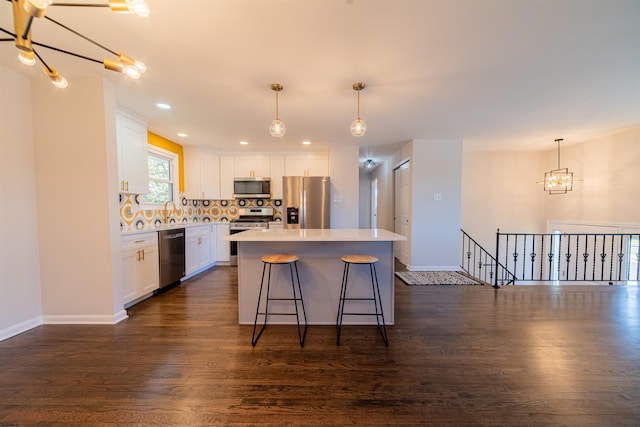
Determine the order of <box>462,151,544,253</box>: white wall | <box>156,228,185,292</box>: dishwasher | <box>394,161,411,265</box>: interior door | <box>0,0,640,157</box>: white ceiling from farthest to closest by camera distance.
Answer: <box>462,151,544,253</box>: white wall
<box>394,161,411,265</box>: interior door
<box>156,228,185,292</box>: dishwasher
<box>0,0,640,157</box>: white ceiling

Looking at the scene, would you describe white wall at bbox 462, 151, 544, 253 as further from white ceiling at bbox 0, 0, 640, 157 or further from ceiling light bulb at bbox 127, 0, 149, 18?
ceiling light bulb at bbox 127, 0, 149, 18

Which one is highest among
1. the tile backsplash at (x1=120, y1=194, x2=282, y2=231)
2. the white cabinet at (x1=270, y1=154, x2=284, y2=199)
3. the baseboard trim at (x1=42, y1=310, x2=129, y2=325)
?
the white cabinet at (x1=270, y1=154, x2=284, y2=199)

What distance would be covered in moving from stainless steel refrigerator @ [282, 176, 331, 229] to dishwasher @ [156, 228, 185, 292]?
1.91m

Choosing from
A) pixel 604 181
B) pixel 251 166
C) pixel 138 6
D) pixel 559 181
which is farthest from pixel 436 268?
pixel 138 6

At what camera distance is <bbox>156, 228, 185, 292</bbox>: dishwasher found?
11.7 ft

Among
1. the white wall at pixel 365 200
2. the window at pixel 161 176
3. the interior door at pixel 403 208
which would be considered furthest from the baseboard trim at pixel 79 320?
the white wall at pixel 365 200

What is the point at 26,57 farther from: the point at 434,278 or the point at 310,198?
the point at 434,278

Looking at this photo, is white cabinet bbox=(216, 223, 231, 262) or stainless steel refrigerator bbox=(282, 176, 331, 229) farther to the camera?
white cabinet bbox=(216, 223, 231, 262)

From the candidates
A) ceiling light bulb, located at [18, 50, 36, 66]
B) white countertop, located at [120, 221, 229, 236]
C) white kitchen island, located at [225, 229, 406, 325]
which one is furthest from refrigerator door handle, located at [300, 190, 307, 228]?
ceiling light bulb, located at [18, 50, 36, 66]

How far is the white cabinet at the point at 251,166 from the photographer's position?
17.6 feet

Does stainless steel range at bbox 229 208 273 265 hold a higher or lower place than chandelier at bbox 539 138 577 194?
lower

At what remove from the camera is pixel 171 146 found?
4750 millimetres

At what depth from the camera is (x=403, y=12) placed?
5.40 ft

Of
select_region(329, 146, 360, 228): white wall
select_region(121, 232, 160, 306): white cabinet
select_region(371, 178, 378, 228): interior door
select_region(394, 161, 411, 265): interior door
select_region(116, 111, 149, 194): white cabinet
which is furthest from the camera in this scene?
select_region(371, 178, 378, 228): interior door
